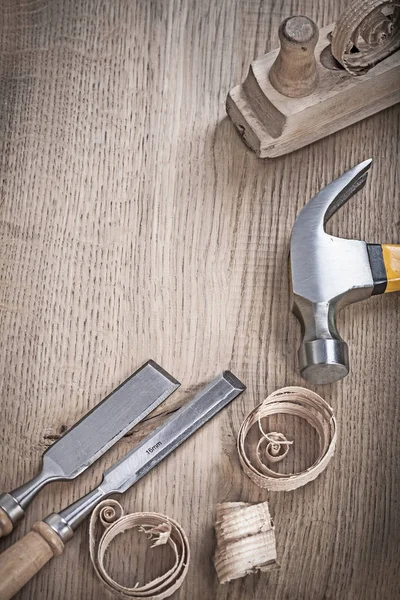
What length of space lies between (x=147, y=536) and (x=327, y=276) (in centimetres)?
45

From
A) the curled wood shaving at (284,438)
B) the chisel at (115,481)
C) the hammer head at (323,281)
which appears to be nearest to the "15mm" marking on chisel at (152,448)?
the chisel at (115,481)

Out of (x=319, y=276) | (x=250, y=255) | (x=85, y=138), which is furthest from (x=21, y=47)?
(x=319, y=276)

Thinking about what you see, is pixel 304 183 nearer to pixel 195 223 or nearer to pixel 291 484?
pixel 195 223

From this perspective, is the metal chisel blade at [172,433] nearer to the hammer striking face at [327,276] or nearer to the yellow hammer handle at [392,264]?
the hammer striking face at [327,276]

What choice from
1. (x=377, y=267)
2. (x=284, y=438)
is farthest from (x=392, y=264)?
(x=284, y=438)

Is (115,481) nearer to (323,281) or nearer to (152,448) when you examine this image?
(152,448)

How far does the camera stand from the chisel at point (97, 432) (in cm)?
116

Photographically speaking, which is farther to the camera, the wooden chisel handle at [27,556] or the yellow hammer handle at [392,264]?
the yellow hammer handle at [392,264]

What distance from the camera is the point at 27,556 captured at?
1.09m

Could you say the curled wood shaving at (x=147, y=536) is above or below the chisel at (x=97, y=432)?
below

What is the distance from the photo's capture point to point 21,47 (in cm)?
143

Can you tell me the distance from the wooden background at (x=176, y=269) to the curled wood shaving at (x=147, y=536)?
24 mm

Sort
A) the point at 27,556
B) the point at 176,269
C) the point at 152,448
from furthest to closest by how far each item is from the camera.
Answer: the point at 176,269 < the point at 152,448 < the point at 27,556

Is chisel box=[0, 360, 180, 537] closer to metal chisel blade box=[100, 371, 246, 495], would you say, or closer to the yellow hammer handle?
metal chisel blade box=[100, 371, 246, 495]
